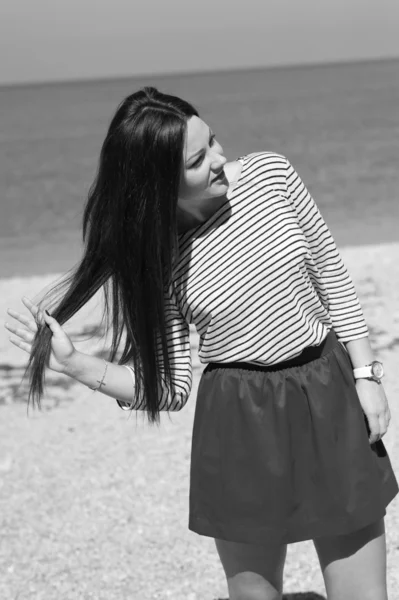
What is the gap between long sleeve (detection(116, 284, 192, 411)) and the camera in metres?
2.90

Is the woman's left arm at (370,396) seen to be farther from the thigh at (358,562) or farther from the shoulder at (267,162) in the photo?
the shoulder at (267,162)

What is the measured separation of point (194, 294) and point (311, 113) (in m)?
50.3

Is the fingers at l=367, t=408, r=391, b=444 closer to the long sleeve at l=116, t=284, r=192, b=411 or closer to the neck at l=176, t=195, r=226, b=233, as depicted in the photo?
the long sleeve at l=116, t=284, r=192, b=411

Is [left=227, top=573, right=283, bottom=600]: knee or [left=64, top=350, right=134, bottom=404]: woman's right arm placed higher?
[left=64, top=350, right=134, bottom=404]: woman's right arm

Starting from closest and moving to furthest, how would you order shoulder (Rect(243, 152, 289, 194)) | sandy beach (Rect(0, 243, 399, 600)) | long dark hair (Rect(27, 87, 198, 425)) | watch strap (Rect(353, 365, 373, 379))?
1. long dark hair (Rect(27, 87, 198, 425))
2. shoulder (Rect(243, 152, 289, 194))
3. watch strap (Rect(353, 365, 373, 379))
4. sandy beach (Rect(0, 243, 399, 600))

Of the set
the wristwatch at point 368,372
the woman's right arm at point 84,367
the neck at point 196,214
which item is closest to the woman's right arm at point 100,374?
the woman's right arm at point 84,367

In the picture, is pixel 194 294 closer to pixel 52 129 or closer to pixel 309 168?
pixel 309 168

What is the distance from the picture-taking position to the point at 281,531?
288cm

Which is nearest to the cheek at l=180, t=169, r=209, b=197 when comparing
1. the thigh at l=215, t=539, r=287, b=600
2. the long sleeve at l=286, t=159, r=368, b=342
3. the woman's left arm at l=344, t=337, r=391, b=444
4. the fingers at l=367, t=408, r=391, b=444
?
the long sleeve at l=286, t=159, r=368, b=342

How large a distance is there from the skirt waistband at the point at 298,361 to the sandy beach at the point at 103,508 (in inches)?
42.4

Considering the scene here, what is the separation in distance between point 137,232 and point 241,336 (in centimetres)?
42

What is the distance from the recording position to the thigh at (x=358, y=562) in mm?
2924

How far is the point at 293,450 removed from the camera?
2844 millimetres

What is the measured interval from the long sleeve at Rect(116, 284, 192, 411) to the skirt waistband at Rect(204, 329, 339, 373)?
10 centimetres
